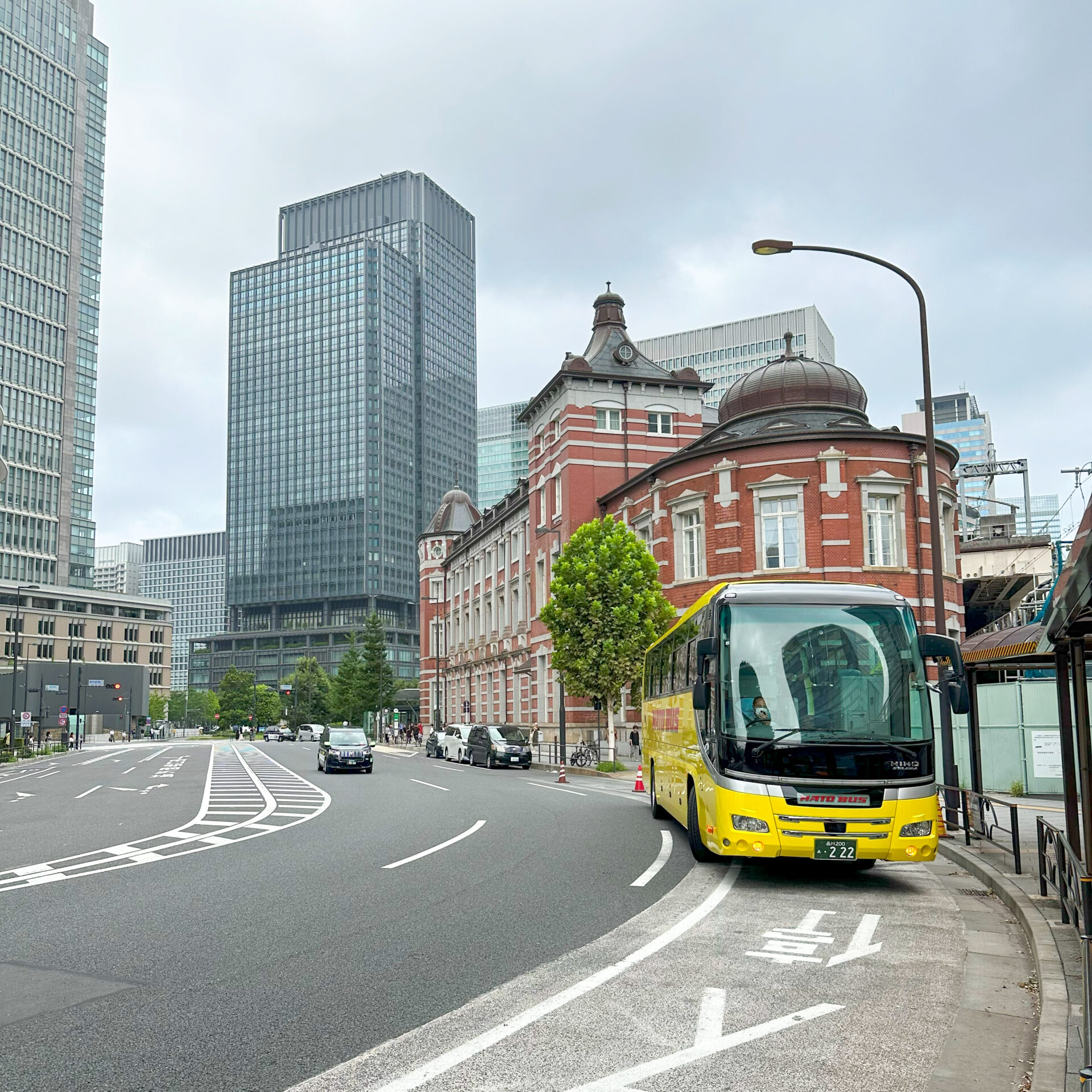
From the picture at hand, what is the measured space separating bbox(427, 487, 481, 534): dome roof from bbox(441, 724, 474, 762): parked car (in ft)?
114

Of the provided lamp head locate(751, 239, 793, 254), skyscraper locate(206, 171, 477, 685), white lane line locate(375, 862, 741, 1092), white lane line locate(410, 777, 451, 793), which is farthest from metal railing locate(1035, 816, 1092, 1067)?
skyscraper locate(206, 171, 477, 685)

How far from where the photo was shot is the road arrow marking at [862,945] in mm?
7801

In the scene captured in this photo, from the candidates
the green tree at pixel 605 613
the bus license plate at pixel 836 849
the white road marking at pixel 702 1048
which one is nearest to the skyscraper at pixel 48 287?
the green tree at pixel 605 613

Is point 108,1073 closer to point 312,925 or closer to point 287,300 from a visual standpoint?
point 312,925

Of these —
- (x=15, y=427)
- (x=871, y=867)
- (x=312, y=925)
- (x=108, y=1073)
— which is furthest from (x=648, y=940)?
(x=15, y=427)

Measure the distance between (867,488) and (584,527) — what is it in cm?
1059

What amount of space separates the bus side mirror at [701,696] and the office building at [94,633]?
8723 cm

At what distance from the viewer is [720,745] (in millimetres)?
11070

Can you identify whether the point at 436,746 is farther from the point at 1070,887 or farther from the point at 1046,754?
the point at 1070,887

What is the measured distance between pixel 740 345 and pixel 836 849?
144 m

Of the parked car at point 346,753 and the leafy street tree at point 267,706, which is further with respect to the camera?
the leafy street tree at point 267,706

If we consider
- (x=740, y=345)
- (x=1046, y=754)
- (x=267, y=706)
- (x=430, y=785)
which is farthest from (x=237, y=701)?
(x=1046, y=754)

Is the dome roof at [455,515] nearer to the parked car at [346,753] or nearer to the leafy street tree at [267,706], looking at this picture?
the parked car at [346,753]

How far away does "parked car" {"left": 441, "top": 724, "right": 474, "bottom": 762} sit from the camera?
46.8m
